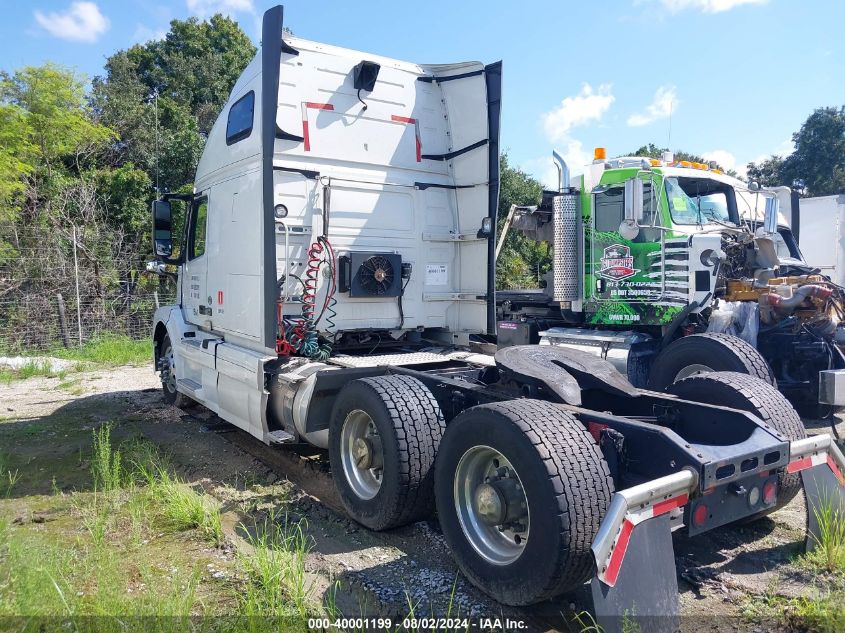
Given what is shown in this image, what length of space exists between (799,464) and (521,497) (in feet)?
4.97

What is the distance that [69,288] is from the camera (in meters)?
13.5

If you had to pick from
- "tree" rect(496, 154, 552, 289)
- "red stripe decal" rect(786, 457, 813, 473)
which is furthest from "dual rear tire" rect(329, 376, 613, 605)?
"tree" rect(496, 154, 552, 289)

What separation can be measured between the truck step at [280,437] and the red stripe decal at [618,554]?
322cm

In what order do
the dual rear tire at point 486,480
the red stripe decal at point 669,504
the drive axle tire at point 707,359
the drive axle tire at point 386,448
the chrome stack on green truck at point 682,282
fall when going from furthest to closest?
the chrome stack on green truck at point 682,282, the drive axle tire at point 707,359, the drive axle tire at point 386,448, the dual rear tire at point 486,480, the red stripe decal at point 669,504

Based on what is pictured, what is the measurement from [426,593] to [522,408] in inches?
44.4

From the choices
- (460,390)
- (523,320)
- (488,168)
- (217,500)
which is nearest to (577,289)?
(523,320)

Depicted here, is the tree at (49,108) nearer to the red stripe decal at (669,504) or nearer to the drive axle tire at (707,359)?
the drive axle tire at (707,359)

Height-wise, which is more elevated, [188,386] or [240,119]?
[240,119]

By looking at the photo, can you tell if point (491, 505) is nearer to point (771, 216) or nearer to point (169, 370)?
point (169, 370)

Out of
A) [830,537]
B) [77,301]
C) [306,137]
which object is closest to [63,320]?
[77,301]

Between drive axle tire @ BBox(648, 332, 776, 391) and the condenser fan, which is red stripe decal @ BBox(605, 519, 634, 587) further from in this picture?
the condenser fan

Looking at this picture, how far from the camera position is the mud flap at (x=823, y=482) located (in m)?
3.48

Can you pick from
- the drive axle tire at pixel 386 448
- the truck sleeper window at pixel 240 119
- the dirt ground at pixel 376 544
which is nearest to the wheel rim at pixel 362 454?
the drive axle tire at pixel 386 448

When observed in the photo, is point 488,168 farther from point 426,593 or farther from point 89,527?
point 89,527
